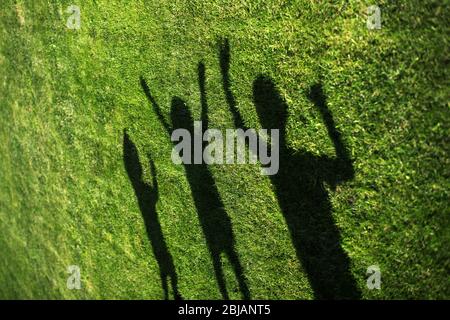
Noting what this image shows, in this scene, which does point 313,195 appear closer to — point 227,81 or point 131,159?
point 227,81

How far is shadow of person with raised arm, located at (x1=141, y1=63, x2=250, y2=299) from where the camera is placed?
5.19 m

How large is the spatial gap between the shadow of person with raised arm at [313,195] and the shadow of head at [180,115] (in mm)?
1005

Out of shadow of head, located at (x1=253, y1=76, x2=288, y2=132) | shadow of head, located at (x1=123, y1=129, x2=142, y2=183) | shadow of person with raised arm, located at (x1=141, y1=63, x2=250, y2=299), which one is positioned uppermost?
shadow of head, located at (x1=253, y1=76, x2=288, y2=132)

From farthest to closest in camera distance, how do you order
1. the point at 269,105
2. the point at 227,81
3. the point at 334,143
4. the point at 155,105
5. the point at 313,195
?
the point at 155,105, the point at 227,81, the point at 269,105, the point at 313,195, the point at 334,143

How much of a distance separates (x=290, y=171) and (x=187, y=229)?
5.67 ft

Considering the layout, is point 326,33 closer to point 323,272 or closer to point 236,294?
point 323,272

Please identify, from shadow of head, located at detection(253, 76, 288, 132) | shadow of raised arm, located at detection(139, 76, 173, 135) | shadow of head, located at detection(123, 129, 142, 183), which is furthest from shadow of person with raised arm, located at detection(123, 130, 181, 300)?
shadow of head, located at detection(253, 76, 288, 132)

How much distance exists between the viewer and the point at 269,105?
4.89 m

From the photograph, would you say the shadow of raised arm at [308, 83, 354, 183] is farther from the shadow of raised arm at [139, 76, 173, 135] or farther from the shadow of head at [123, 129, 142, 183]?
the shadow of head at [123, 129, 142, 183]

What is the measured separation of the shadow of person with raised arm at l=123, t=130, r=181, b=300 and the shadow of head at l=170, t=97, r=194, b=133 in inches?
28.6

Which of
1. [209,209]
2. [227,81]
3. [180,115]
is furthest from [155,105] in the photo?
[209,209]

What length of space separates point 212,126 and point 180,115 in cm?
54

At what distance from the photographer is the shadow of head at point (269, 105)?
15.8ft
